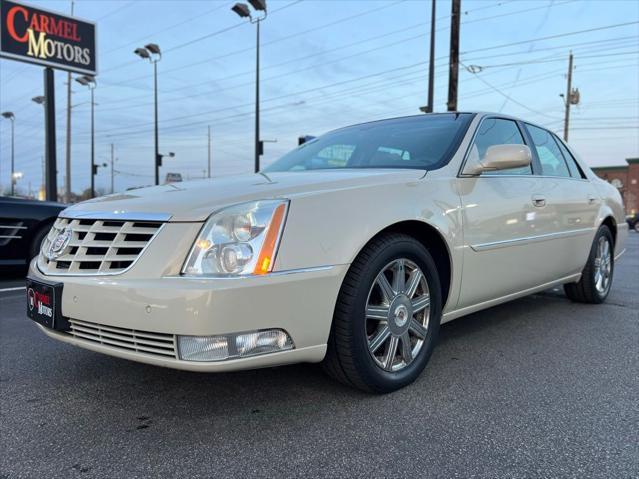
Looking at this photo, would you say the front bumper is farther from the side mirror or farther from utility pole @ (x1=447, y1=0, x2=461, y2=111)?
utility pole @ (x1=447, y1=0, x2=461, y2=111)

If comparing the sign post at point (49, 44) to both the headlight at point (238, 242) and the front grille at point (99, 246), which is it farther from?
the headlight at point (238, 242)

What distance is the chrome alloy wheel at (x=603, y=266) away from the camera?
15.0 feet

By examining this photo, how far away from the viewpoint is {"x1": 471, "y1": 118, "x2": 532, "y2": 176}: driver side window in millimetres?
3219

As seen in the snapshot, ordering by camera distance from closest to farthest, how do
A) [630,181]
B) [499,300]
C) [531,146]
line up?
1. [499,300]
2. [531,146]
3. [630,181]

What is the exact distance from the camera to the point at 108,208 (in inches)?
91.3

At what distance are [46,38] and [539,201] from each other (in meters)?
14.3

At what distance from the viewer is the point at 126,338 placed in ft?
6.77

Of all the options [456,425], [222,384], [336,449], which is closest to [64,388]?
[222,384]

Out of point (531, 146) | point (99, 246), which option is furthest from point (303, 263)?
point (531, 146)

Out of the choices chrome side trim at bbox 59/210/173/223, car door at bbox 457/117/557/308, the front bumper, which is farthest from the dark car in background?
car door at bbox 457/117/557/308

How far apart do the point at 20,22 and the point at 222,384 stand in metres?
14.2

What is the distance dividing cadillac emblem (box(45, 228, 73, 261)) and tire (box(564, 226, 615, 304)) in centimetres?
402

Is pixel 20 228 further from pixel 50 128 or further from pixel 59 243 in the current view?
pixel 50 128

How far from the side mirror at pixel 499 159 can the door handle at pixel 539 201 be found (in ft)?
1.83
